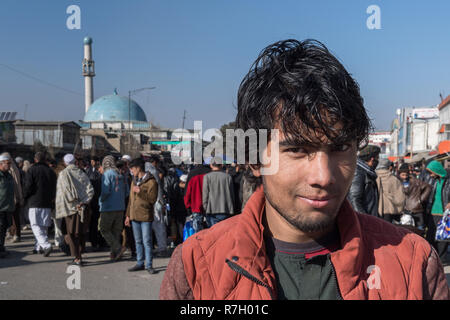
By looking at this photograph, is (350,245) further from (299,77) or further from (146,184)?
(146,184)

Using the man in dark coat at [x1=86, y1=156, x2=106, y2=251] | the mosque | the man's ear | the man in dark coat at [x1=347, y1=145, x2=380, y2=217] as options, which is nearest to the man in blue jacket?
the man in dark coat at [x1=86, y1=156, x2=106, y2=251]

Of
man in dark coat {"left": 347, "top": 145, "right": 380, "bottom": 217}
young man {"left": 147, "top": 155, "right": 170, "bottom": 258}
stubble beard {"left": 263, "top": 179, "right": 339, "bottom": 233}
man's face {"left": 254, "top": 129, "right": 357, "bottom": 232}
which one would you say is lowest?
young man {"left": 147, "top": 155, "right": 170, "bottom": 258}

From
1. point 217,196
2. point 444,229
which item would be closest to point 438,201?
point 444,229

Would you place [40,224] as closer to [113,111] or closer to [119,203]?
[119,203]

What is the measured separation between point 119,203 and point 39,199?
1.80 meters

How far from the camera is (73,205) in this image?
700cm

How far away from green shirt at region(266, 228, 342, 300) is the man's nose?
268 mm

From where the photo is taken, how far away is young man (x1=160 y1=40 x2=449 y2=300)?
49.9 inches

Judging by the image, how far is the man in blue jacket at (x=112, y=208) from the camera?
7211mm

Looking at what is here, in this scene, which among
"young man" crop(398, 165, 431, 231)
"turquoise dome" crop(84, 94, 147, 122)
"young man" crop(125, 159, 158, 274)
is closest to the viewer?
"young man" crop(125, 159, 158, 274)

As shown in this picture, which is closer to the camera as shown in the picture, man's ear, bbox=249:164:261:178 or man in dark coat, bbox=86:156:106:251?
man's ear, bbox=249:164:261:178

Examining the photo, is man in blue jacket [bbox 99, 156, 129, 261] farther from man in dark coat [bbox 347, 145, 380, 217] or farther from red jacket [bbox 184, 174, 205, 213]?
man in dark coat [bbox 347, 145, 380, 217]
